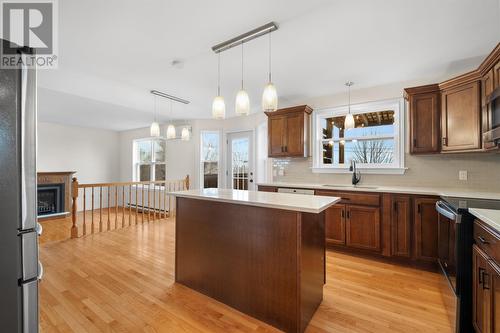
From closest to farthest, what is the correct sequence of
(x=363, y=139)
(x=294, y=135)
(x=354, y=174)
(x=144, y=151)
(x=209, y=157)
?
(x=354, y=174) < (x=363, y=139) < (x=294, y=135) < (x=209, y=157) < (x=144, y=151)

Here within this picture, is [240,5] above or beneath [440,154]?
above

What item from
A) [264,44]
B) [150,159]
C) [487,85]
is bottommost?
[150,159]

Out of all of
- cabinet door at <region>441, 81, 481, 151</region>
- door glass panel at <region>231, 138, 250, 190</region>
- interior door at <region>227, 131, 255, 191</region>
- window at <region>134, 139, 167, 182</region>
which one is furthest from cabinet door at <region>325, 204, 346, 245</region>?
window at <region>134, 139, 167, 182</region>

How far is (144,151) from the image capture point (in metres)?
6.86

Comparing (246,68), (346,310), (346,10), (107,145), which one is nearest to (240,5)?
(346,10)

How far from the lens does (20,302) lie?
3.46 ft

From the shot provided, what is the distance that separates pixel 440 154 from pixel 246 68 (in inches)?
110

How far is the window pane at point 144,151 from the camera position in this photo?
6.75 meters

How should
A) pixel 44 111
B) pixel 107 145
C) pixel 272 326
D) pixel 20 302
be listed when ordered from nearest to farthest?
pixel 20 302
pixel 272 326
pixel 44 111
pixel 107 145

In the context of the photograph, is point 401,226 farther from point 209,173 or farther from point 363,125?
point 209,173

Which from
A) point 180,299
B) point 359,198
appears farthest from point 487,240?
point 180,299

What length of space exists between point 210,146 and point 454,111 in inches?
180

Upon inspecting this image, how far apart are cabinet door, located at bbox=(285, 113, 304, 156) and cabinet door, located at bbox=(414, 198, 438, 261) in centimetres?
180

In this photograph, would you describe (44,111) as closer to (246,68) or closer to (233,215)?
(246,68)
